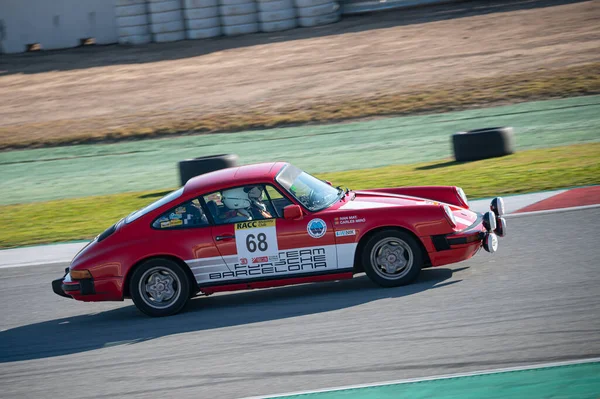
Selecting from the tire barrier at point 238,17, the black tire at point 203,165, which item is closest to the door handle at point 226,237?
the black tire at point 203,165

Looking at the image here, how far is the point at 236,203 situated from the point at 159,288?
1163mm

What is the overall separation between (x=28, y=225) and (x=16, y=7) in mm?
20883

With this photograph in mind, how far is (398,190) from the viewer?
881 centimetres

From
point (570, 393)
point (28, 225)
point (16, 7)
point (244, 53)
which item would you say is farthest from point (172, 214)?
point (16, 7)

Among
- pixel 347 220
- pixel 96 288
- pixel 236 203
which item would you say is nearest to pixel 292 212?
pixel 347 220

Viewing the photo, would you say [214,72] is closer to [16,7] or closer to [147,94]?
[147,94]

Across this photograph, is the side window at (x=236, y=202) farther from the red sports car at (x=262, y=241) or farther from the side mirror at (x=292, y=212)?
the side mirror at (x=292, y=212)

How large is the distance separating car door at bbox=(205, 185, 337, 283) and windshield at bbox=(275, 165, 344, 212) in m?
0.21

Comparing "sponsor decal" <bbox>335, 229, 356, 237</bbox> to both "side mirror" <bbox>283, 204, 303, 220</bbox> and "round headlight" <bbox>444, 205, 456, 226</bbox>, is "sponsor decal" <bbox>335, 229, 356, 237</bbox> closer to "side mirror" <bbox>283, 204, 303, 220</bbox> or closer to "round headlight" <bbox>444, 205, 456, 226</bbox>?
"side mirror" <bbox>283, 204, 303, 220</bbox>

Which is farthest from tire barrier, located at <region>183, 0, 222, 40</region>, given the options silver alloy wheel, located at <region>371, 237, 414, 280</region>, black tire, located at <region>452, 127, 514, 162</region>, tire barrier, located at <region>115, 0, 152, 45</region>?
silver alloy wheel, located at <region>371, 237, 414, 280</region>

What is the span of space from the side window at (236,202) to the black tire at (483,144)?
6.63 m

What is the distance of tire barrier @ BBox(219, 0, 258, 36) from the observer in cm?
2823

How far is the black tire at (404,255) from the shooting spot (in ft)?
25.3

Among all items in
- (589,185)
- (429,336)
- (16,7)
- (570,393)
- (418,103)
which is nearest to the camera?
(570,393)
